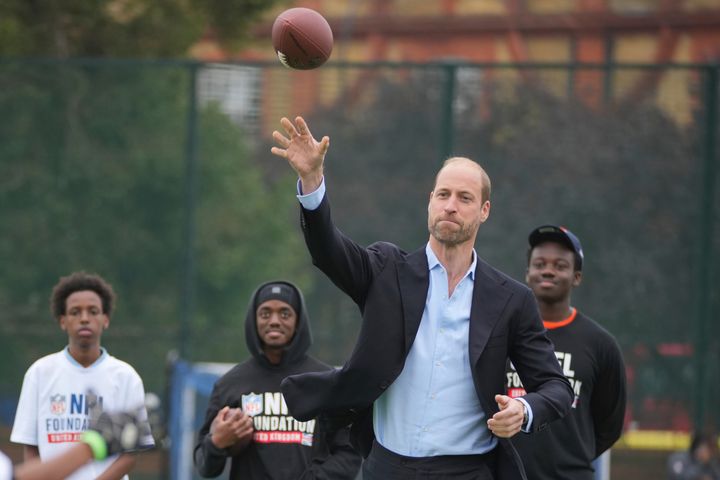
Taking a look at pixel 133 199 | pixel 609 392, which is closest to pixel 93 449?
pixel 609 392

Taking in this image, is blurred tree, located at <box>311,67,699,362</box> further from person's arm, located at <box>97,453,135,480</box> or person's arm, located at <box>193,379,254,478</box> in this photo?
person's arm, located at <box>97,453,135,480</box>

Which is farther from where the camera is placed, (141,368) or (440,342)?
(141,368)

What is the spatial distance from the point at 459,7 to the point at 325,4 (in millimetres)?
2541

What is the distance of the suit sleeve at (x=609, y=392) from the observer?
625 cm

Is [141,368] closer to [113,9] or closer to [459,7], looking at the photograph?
[113,9]

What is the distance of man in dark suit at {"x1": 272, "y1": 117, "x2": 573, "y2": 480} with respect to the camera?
15.6ft

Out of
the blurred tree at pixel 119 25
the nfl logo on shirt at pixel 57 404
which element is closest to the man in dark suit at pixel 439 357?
the nfl logo on shirt at pixel 57 404

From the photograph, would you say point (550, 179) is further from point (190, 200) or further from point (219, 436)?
point (219, 436)

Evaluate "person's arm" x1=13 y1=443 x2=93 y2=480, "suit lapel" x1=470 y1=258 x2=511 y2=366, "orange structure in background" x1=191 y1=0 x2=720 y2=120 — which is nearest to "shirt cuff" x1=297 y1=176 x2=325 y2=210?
"suit lapel" x1=470 y1=258 x2=511 y2=366

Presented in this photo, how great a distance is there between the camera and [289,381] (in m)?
4.92

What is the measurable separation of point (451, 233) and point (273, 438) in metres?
1.91

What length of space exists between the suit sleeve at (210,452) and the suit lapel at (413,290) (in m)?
1.79

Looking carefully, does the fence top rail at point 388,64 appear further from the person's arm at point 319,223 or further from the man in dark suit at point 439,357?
Result: the person's arm at point 319,223

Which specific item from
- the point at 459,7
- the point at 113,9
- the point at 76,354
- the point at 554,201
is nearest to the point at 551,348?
the point at 76,354
